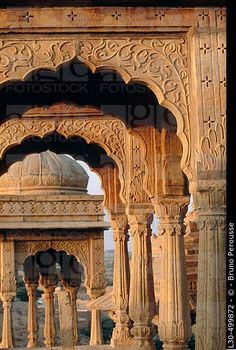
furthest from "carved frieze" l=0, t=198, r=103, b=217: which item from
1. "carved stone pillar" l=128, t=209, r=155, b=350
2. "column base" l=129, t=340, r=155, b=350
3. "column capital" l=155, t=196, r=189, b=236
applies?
"column capital" l=155, t=196, r=189, b=236

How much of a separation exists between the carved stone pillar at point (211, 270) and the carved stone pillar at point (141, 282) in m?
6.53

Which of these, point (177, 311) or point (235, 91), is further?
point (177, 311)

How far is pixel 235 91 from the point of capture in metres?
9.79

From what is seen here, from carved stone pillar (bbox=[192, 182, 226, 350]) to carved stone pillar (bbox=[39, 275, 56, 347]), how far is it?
17.0m

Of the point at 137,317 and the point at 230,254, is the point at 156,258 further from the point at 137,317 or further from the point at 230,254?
the point at 230,254

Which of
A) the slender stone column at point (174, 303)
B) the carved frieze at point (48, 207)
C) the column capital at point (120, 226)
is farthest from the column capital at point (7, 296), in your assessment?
the slender stone column at point (174, 303)

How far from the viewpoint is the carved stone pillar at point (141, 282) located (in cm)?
1777

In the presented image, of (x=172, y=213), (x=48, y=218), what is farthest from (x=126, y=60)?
(x=48, y=218)

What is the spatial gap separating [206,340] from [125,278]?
9.91 metres

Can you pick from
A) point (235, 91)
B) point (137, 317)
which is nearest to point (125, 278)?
point (137, 317)

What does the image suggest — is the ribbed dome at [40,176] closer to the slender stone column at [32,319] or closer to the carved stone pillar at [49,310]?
the slender stone column at [32,319]

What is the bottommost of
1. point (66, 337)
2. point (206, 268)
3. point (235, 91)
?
point (66, 337)

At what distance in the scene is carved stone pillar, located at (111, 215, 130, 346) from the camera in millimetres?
20337

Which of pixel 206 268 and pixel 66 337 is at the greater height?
pixel 206 268
